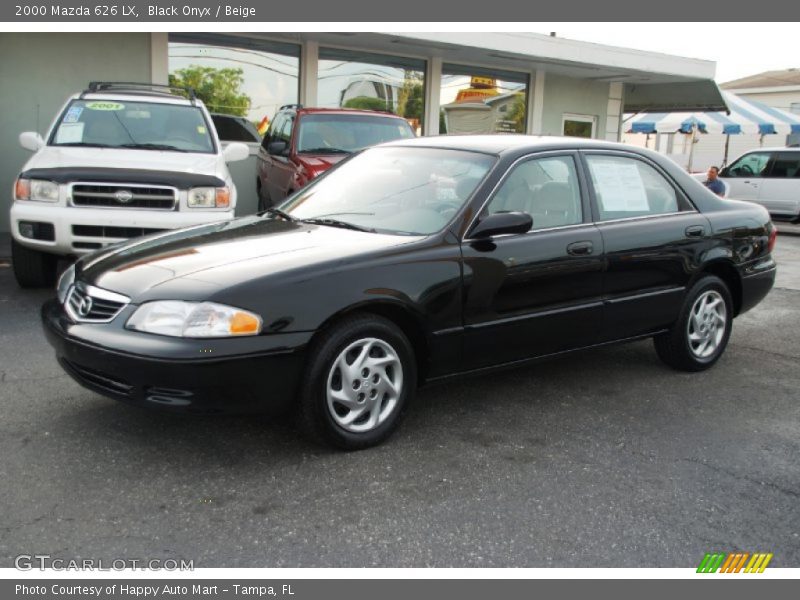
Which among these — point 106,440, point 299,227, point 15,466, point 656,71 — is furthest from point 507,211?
point 656,71

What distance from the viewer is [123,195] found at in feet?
22.6

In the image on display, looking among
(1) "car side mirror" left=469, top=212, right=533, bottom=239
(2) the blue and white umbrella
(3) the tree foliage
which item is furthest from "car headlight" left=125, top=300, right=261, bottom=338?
(2) the blue and white umbrella

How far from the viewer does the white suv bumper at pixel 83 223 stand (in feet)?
22.2

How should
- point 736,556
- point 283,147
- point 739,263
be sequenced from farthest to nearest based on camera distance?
point 283,147 → point 739,263 → point 736,556

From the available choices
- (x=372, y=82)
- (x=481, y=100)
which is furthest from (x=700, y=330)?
(x=481, y=100)

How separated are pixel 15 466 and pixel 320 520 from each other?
1.46 meters

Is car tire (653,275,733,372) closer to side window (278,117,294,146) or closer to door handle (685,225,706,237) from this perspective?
door handle (685,225,706,237)

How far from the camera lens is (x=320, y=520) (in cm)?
323

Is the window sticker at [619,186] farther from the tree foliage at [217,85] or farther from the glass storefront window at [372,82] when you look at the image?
the tree foliage at [217,85]

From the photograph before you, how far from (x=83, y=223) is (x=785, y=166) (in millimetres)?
15906

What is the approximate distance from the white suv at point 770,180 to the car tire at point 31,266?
14781 millimetres

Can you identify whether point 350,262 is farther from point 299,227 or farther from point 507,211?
point 507,211

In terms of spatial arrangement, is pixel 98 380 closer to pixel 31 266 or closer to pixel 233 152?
pixel 31 266

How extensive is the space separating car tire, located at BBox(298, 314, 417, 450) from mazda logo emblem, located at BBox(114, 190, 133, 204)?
3.86m
